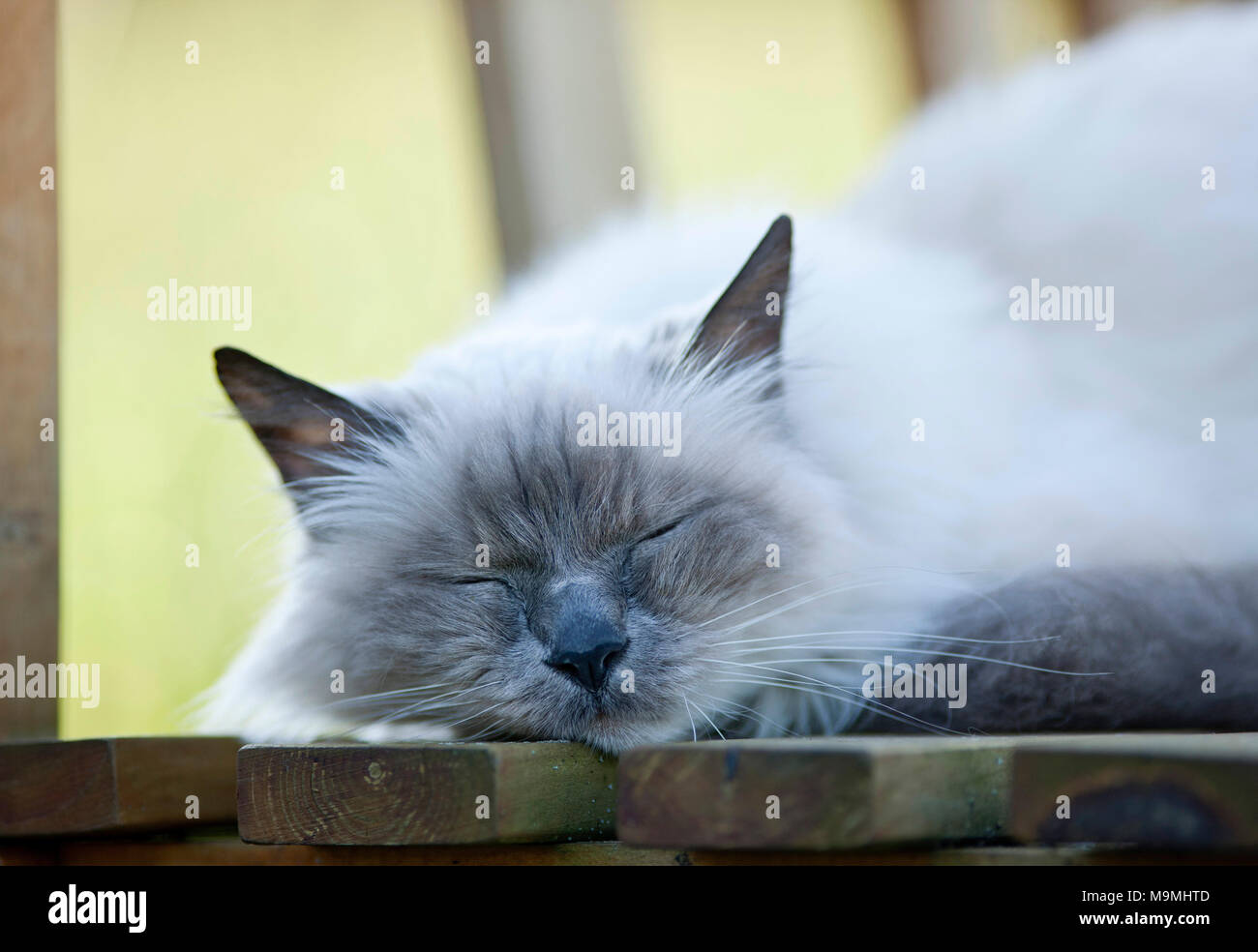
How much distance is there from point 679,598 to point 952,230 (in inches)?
48.3

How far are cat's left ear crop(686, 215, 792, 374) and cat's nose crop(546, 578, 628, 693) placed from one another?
0.40 meters

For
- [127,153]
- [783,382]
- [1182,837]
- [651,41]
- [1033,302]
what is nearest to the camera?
[1182,837]

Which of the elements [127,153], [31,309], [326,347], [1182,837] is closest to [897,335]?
[1182,837]

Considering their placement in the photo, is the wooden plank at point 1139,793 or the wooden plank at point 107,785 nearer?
the wooden plank at point 1139,793

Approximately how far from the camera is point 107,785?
4.60 ft

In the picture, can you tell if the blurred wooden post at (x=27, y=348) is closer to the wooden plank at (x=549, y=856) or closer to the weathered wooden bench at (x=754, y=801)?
the wooden plank at (x=549, y=856)

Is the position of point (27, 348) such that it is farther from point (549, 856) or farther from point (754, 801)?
point (754, 801)

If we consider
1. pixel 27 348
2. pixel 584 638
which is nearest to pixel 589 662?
pixel 584 638

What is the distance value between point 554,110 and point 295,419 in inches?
60.4

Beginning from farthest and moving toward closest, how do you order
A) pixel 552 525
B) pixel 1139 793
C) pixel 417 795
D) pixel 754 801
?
pixel 552 525 < pixel 417 795 < pixel 754 801 < pixel 1139 793

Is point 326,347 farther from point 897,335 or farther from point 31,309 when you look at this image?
point 897,335

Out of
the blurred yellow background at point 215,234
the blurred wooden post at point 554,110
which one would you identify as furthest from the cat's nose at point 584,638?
the blurred yellow background at point 215,234

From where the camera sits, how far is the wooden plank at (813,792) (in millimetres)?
929
